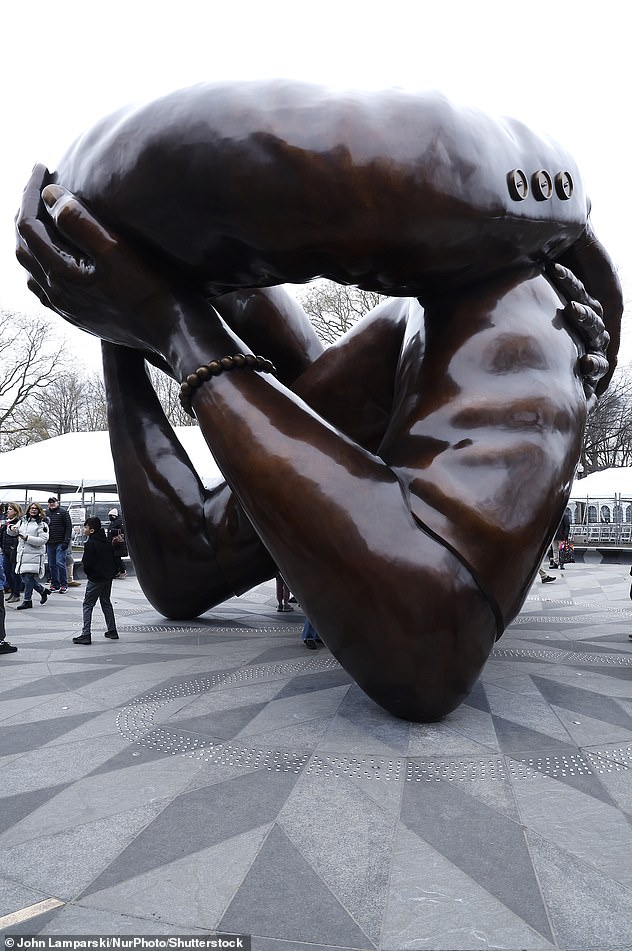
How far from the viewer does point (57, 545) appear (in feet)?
40.2

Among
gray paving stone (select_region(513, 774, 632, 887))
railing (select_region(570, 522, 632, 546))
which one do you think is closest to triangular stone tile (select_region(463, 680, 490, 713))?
gray paving stone (select_region(513, 774, 632, 887))

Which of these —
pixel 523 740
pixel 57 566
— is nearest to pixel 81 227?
pixel 523 740

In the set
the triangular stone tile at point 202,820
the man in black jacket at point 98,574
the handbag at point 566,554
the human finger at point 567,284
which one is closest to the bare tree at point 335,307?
the handbag at point 566,554

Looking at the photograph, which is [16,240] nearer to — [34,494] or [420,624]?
[420,624]

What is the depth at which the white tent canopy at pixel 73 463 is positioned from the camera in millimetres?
15914

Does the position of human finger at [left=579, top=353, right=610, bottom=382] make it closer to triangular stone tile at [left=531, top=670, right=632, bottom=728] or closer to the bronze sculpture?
the bronze sculpture

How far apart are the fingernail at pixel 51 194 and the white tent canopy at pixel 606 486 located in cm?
2410

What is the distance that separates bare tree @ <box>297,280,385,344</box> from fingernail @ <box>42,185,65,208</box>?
83.2 feet

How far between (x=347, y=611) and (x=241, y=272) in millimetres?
1809

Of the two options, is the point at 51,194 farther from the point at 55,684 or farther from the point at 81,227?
the point at 55,684

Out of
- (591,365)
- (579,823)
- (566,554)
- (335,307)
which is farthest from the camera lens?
(335,307)

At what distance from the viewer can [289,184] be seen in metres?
3.08

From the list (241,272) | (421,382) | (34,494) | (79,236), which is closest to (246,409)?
(241,272)

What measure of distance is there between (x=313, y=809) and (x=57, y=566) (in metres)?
10.5
